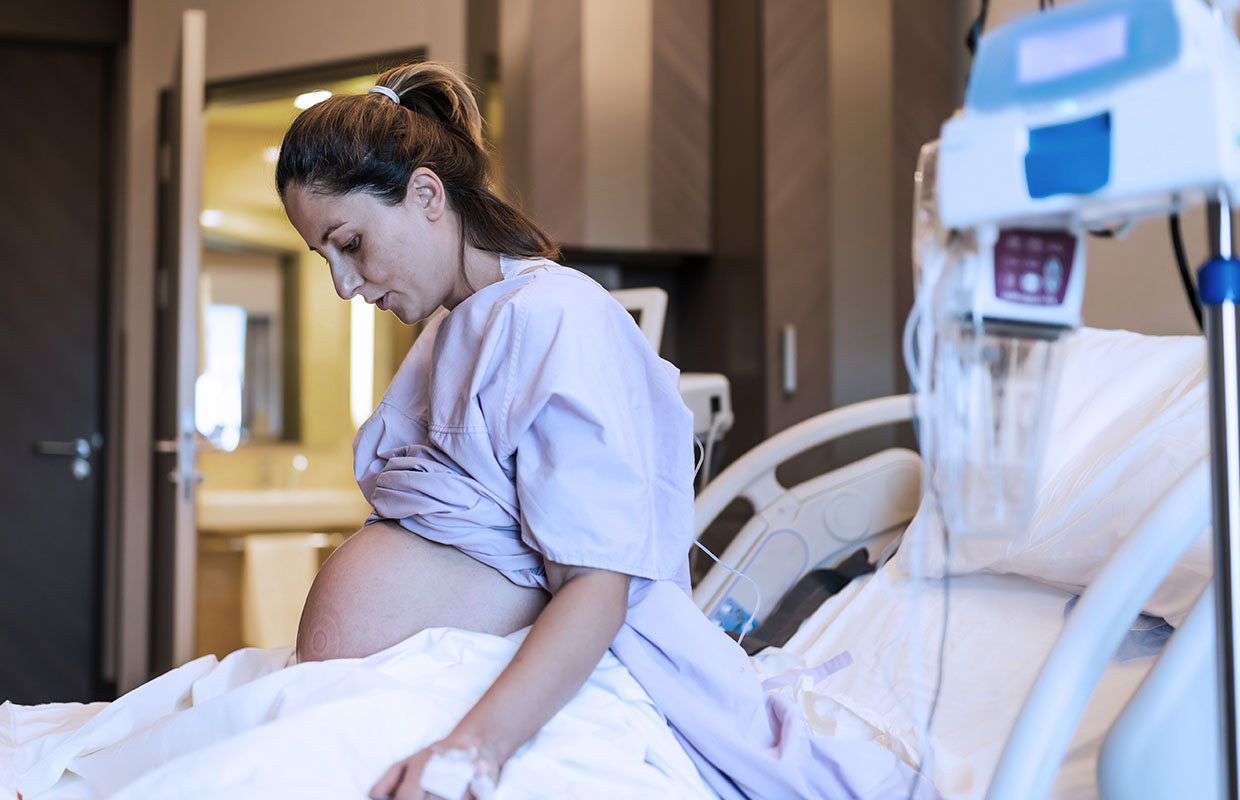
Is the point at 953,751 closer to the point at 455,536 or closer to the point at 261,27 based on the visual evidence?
the point at 455,536

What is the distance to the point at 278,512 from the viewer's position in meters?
4.25

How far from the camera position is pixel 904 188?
280cm

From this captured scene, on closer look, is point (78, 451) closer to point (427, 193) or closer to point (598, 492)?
point (427, 193)

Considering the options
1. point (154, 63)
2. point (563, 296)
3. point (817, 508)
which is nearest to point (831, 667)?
point (817, 508)

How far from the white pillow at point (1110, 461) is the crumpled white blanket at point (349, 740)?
44 centimetres

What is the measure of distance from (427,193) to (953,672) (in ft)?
3.04

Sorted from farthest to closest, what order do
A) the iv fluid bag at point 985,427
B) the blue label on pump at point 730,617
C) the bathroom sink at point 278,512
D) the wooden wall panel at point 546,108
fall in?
the bathroom sink at point 278,512, the wooden wall panel at point 546,108, the blue label on pump at point 730,617, the iv fluid bag at point 985,427

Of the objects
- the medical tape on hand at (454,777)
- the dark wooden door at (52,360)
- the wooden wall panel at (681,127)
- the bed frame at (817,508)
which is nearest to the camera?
the medical tape on hand at (454,777)

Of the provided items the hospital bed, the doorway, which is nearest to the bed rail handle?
the hospital bed

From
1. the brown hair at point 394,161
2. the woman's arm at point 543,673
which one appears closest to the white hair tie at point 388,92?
the brown hair at point 394,161

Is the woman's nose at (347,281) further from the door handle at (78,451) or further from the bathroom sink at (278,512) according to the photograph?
the door handle at (78,451)

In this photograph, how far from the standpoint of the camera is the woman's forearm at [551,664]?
84 cm

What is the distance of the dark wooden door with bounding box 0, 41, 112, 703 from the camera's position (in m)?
3.87

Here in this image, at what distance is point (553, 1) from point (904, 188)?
114cm
